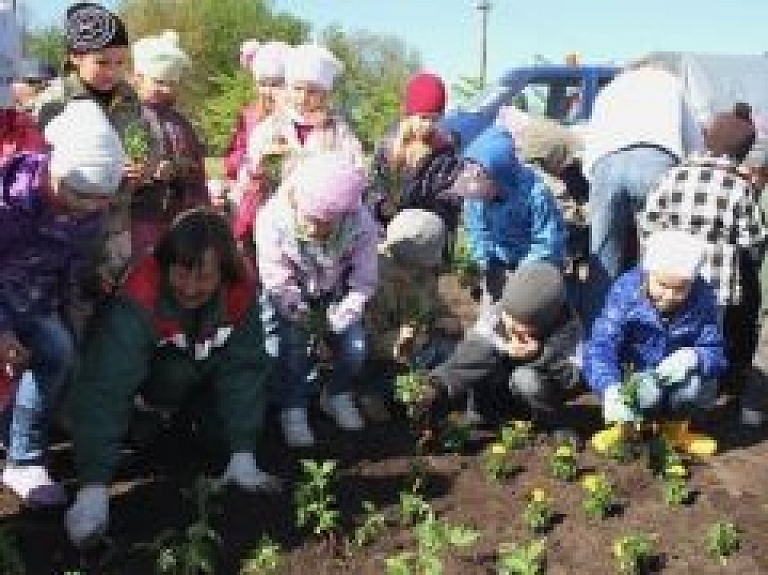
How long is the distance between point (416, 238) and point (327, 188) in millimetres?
1061

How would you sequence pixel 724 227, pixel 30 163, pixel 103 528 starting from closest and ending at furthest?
pixel 30 163
pixel 103 528
pixel 724 227

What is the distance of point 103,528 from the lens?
400 centimetres

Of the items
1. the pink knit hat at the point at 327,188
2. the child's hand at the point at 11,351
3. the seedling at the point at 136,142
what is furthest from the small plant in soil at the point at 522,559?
the seedling at the point at 136,142

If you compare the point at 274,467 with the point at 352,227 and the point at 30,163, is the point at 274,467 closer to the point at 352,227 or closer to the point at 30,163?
the point at 352,227

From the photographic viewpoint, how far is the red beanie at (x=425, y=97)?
5.90m

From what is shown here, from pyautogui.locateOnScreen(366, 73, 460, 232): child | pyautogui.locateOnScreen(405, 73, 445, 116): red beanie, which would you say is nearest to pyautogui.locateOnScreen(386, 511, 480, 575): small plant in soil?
pyautogui.locateOnScreen(366, 73, 460, 232): child

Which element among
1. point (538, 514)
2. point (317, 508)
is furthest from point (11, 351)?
point (538, 514)

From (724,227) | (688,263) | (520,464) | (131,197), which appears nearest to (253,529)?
(520,464)

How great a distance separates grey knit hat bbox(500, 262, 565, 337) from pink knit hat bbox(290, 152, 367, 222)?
787 millimetres

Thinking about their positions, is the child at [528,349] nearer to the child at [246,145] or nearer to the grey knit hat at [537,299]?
the grey knit hat at [537,299]

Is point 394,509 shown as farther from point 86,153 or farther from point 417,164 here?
point 417,164

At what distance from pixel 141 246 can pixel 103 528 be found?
1.34m

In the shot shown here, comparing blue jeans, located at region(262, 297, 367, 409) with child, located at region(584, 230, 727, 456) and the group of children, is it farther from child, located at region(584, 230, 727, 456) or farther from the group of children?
child, located at region(584, 230, 727, 456)

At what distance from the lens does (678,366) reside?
4875mm
